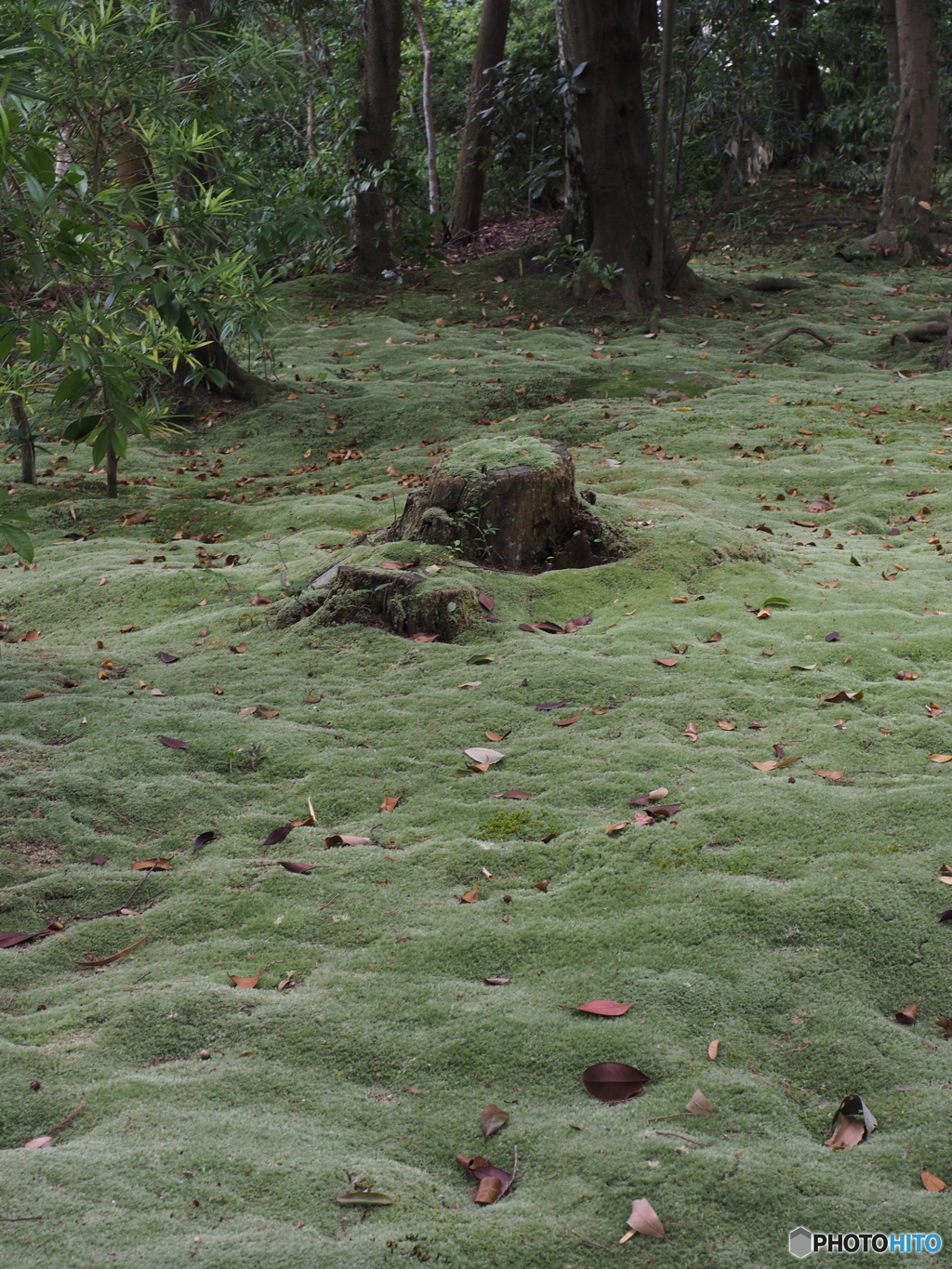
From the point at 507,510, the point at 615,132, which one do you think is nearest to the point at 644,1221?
the point at 507,510

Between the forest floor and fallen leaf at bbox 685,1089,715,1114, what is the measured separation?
2 cm

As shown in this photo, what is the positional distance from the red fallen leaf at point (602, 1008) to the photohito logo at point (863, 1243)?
0.69 m

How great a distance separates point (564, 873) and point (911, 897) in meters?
0.96

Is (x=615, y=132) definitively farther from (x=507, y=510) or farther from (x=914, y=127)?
(x=507, y=510)

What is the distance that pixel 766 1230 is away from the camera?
179 cm

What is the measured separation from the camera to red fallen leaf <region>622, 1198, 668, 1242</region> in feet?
5.86

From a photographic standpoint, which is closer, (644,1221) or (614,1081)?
(644,1221)

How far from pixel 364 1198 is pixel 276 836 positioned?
5.34 feet

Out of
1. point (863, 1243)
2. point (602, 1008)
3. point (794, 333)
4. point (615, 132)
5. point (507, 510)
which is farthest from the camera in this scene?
point (615, 132)

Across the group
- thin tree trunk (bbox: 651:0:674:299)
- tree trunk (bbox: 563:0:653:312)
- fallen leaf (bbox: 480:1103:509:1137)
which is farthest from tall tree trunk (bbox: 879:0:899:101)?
fallen leaf (bbox: 480:1103:509:1137)

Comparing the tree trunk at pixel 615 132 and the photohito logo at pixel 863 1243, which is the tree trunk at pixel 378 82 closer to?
the tree trunk at pixel 615 132

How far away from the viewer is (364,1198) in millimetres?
1870

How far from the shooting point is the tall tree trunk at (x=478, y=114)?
14.5 meters

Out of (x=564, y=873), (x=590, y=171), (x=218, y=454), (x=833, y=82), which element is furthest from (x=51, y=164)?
(x=833, y=82)
